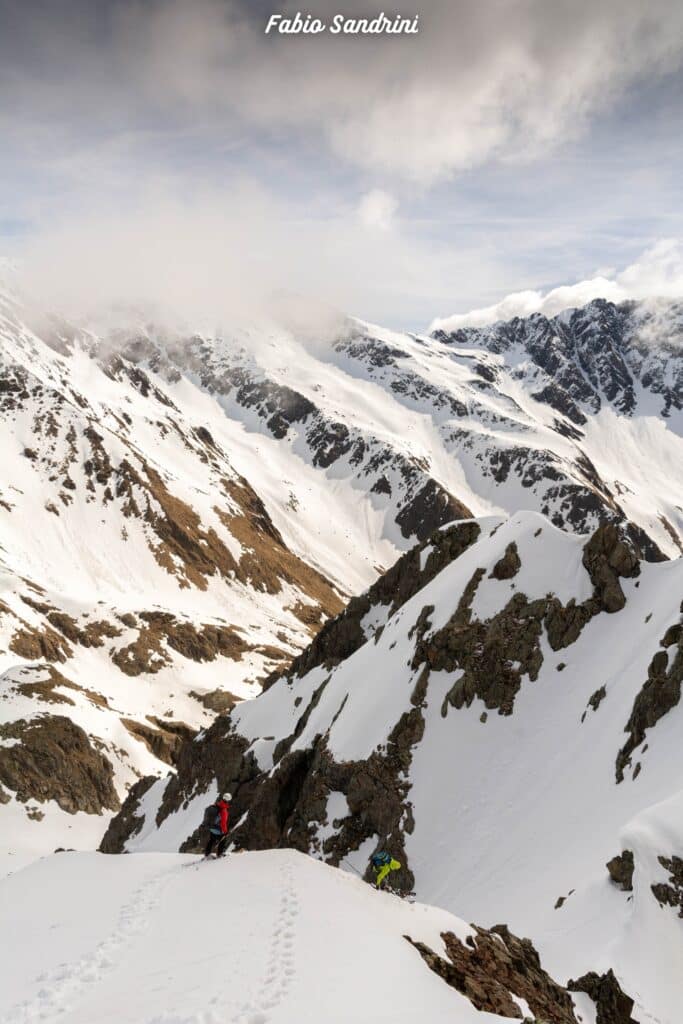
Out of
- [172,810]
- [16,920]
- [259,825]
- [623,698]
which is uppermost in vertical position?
[623,698]

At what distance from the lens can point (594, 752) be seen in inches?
1190

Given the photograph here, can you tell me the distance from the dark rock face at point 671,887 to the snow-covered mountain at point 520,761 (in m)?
0.05

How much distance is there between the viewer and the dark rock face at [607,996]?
1436 centimetres

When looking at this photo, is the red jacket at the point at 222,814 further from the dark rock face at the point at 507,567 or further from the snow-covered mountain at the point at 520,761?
the dark rock face at the point at 507,567

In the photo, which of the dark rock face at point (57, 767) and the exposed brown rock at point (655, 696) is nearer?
the exposed brown rock at point (655, 696)

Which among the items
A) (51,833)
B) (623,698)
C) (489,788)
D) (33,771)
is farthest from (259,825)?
(33,771)

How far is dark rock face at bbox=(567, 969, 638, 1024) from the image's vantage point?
565 inches

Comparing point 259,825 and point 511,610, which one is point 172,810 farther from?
point 511,610

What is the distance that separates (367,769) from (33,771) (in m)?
53.3

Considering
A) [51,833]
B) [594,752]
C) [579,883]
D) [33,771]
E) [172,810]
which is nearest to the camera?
[579,883]

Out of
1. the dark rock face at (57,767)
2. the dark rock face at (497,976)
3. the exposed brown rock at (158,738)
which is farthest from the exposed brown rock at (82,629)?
the dark rock face at (497,976)

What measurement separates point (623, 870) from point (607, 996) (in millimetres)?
5580

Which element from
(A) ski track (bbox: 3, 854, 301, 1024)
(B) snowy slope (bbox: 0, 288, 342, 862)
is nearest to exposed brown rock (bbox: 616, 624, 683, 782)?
(A) ski track (bbox: 3, 854, 301, 1024)

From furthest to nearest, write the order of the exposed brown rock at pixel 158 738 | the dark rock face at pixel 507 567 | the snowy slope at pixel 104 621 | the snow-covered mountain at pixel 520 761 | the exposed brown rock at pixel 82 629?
the exposed brown rock at pixel 82 629
the exposed brown rock at pixel 158 738
the snowy slope at pixel 104 621
the dark rock face at pixel 507 567
the snow-covered mountain at pixel 520 761
